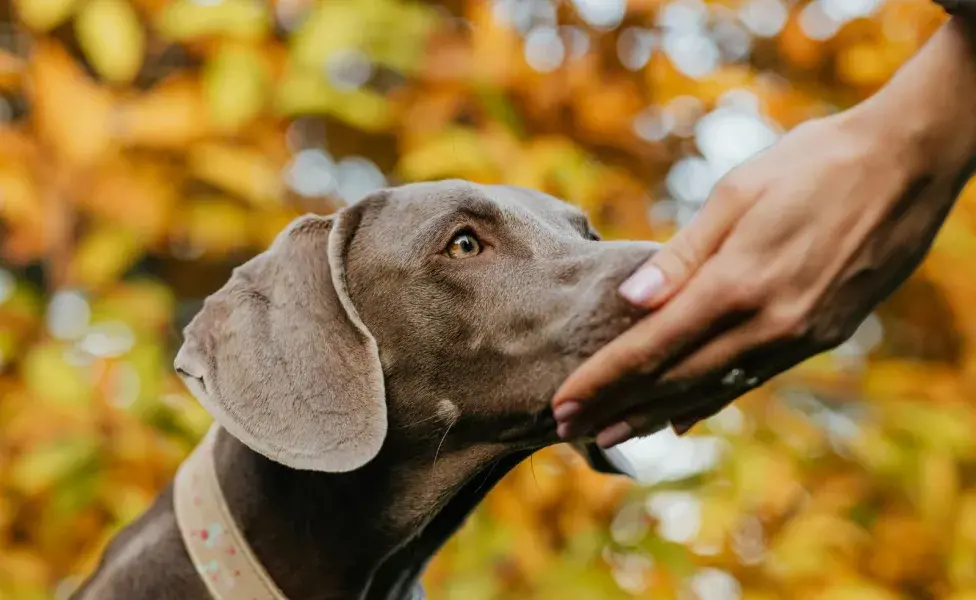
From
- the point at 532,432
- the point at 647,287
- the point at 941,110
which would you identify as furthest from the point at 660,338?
the point at 532,432

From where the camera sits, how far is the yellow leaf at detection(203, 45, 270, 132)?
372 centimetres

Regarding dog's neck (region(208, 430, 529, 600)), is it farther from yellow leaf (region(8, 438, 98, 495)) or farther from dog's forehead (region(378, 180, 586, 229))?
yellow leaf (region(8, 438, 98, 495))

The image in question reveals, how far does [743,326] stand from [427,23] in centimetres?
275

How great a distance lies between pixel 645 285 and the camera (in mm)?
1655

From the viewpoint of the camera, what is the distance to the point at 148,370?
3.70 metres

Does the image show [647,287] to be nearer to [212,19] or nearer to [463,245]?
[463,245]

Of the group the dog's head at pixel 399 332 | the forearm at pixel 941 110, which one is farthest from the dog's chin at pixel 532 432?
the forearm at pixel 941 110

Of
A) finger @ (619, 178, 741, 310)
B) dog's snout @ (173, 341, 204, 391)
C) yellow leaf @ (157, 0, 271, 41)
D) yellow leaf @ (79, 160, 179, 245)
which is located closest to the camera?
Answer: finger @ (619, 178, 741, 310)

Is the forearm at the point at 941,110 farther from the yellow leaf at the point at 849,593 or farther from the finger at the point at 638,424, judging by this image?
the yellow leaf at the point at 849,593

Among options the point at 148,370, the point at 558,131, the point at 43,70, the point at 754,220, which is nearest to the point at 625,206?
the point at 558,131

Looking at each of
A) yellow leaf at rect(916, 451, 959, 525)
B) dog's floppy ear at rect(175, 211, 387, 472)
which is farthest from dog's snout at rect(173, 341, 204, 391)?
yellow leaf at rect(916, 451, 959, 525)

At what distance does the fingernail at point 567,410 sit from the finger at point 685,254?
0.20 m

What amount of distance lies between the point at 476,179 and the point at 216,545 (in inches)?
72.9

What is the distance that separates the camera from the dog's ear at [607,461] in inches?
105
